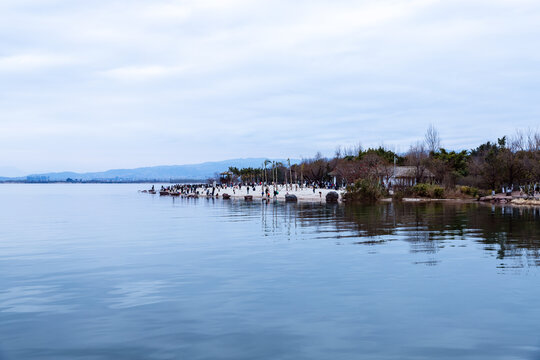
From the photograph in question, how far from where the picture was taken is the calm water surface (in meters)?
12.1

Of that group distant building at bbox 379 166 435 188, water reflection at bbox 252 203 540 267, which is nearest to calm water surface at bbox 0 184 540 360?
water reflection at bbox 252 203 540 267

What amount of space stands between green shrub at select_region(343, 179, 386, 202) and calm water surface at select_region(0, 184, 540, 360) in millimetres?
47328

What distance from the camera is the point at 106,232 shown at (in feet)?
133

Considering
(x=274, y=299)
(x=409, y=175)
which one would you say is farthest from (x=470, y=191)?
(x=274, y=299)

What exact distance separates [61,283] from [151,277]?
3.34 m

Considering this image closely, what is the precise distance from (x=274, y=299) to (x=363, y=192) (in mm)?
65998

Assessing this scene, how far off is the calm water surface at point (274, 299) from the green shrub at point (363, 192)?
47328mm

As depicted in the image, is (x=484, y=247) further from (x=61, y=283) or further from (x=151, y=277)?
(x=61, y=283)

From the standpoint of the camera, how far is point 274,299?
16688 millimetres

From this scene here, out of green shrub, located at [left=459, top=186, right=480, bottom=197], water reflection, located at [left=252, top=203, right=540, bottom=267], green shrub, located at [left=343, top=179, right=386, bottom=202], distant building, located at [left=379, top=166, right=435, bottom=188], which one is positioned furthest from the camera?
distant building, located at [left=379, top=166, right=435, bottom=188]

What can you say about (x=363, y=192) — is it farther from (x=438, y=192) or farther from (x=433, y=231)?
(x=433, y=231)

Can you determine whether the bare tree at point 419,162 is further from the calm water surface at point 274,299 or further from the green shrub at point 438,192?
the calm water surface at point 274,299

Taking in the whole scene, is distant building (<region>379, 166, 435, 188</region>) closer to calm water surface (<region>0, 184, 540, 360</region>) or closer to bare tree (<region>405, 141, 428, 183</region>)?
bare tree (<region>405, 141, 428, 183</region>)

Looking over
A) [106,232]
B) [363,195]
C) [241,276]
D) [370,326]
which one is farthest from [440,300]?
[363,195]
